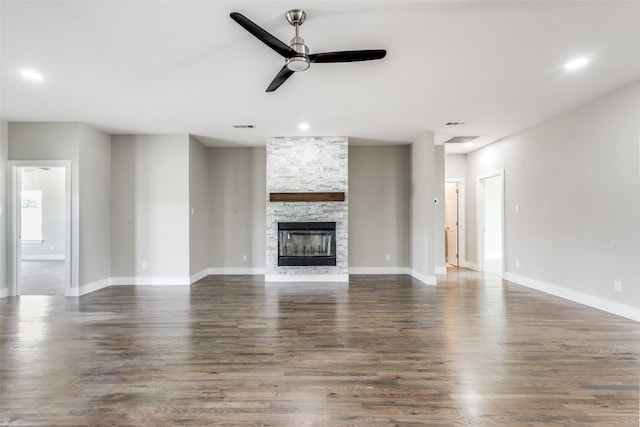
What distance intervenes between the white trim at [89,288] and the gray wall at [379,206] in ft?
14.5

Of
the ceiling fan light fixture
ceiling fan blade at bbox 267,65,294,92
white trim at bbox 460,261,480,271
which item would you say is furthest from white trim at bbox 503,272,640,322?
ceiling fan blade at bbox 267,65,294,92

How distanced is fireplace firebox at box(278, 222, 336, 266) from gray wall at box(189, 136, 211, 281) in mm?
1563

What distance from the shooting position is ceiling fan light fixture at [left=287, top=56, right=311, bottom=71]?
233 centimetres

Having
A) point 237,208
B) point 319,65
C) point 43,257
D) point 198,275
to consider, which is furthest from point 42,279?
point 319,65

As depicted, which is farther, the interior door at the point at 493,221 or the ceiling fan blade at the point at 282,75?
the interior door at the point at 493,221

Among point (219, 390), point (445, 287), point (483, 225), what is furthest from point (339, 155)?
point (219, 390)

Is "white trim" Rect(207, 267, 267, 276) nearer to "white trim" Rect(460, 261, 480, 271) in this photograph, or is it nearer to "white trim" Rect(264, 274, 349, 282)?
"white trim" Rect(264, 274, 349, 282)

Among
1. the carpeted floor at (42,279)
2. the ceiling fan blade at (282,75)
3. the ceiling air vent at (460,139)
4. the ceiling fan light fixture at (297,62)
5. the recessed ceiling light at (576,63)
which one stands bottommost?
the carpeted floor at (42,279)

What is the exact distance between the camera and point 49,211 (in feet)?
30.0

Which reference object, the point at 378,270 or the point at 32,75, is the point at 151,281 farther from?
the point at 378,270

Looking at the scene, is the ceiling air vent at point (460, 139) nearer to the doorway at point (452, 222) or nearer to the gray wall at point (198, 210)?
the doorway at point (452, 222)

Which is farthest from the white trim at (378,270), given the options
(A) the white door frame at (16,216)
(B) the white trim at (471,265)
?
(A) the white door frame at (16,216)

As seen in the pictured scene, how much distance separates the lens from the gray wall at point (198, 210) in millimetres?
5645

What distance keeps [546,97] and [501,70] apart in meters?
1.20
